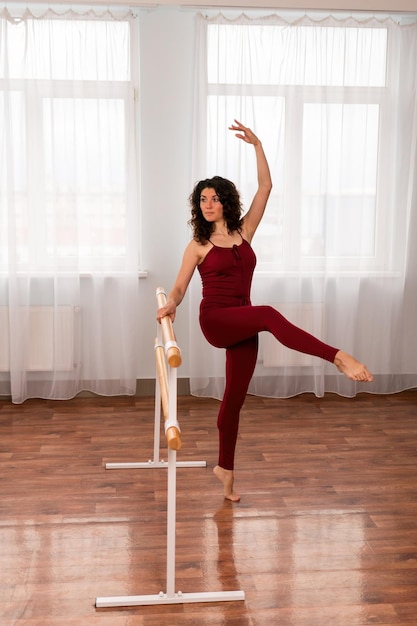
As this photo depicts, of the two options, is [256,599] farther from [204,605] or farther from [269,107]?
[269,107]

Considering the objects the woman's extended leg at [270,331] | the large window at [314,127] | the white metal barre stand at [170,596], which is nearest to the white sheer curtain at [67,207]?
the large window at [314,127]

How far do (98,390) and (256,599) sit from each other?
259cm

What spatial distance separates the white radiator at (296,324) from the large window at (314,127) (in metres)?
0.24

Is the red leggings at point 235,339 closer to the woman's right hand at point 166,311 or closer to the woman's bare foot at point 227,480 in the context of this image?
the woman's bare foot at point 227,480

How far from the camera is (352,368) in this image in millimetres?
2992

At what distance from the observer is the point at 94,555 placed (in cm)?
309

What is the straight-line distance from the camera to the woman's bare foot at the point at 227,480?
141 inches

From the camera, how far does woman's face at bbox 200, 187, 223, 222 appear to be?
3.49 metres

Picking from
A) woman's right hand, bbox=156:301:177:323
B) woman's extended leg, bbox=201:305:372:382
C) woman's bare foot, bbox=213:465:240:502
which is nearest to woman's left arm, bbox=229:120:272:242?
woman's extended leg, bbox=201:305:372:382

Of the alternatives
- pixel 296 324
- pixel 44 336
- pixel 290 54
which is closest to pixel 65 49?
pixel 290 54

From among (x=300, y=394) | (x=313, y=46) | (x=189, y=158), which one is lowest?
(x=300, y=394)

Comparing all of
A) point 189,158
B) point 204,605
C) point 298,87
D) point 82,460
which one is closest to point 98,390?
point 82,460

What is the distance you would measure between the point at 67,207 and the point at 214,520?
2.36 meters

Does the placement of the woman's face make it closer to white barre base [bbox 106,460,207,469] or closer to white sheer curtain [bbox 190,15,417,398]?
white barre base [bbox 106,460,207,469]
